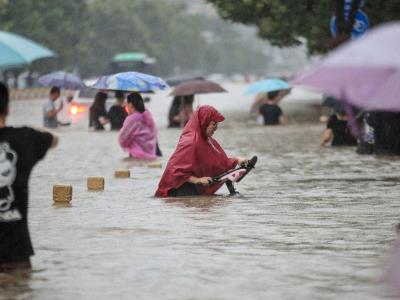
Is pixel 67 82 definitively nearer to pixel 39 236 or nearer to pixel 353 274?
pixel 39 236

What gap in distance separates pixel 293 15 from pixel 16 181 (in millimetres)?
30219

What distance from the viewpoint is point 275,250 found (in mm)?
10273

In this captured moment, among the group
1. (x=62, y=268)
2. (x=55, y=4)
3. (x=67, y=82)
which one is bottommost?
(x=62, y=268)

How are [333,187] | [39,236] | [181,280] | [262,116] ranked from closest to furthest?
1. [181,280]
2. [39,236]
3. [333,187]
4. [262,116]

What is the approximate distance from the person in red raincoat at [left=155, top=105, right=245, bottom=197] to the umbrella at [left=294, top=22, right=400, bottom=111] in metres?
7.50

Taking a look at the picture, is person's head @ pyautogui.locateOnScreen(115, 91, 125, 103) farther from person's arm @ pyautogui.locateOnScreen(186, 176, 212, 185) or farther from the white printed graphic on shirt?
the white printed graphic on shirt

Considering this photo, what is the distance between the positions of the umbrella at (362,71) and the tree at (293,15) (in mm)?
27436

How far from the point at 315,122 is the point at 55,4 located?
203 ft

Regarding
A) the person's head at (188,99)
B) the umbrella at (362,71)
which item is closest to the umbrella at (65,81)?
the person's head at (188,99)

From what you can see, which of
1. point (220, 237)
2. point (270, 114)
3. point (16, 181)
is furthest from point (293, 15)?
point (16, 181)

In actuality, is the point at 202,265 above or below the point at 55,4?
below

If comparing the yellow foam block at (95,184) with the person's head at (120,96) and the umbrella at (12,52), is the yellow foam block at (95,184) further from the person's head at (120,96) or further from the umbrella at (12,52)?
the person's head at (120,96)

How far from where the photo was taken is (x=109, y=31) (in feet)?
433

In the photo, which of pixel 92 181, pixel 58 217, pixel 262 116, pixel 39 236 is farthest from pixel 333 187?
pixel 262 116
